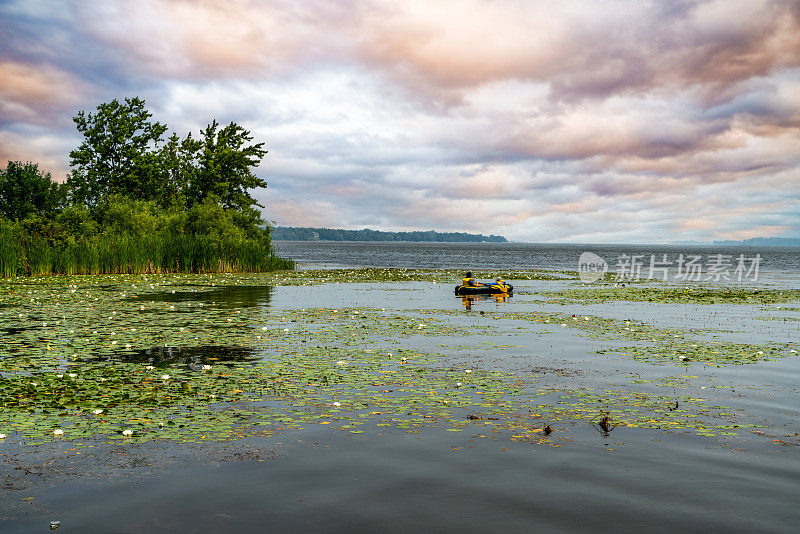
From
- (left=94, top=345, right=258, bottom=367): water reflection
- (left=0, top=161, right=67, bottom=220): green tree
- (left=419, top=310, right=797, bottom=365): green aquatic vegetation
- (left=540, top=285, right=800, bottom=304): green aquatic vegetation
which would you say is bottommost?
(left=94, top=345, right=258, bottom=367): water reflection

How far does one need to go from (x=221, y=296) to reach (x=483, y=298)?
14312 mm

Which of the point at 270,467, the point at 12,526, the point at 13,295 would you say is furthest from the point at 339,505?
the point at 13,295

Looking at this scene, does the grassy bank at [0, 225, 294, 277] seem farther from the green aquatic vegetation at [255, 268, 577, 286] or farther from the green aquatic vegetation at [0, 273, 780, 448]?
the green aquatic vegetation at [0, 273, 780, 448]

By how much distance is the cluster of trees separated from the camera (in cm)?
4569

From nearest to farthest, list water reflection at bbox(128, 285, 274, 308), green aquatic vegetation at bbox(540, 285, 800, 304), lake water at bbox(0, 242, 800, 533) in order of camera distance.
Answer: lake water at bbox(0, 242, 800, 533) < water reflection at bbox(128, 285, 274, 308) < green aquatic vegetation at bbox(540, 285, 800, 304)

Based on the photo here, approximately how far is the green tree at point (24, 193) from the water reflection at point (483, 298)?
228 ft

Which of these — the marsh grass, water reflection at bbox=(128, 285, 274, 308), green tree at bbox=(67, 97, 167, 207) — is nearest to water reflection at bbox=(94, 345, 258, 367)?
water reflection at bbox=(128, 285, 274, 308)

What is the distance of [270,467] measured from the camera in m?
7.46

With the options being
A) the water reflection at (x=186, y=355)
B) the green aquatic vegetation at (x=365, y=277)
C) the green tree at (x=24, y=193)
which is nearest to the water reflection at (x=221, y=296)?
the green aquatic vegetation at (x=365, y=277)

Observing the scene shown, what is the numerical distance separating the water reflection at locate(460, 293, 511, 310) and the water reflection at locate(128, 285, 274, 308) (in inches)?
397

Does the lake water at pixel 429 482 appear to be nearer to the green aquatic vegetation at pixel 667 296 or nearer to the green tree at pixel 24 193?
the green aquatic vegetation at pixel 667 296

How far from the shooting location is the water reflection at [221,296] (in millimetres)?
28391

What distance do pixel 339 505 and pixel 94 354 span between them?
10594mm

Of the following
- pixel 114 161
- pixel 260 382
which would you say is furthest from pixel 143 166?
pixel 260 382
